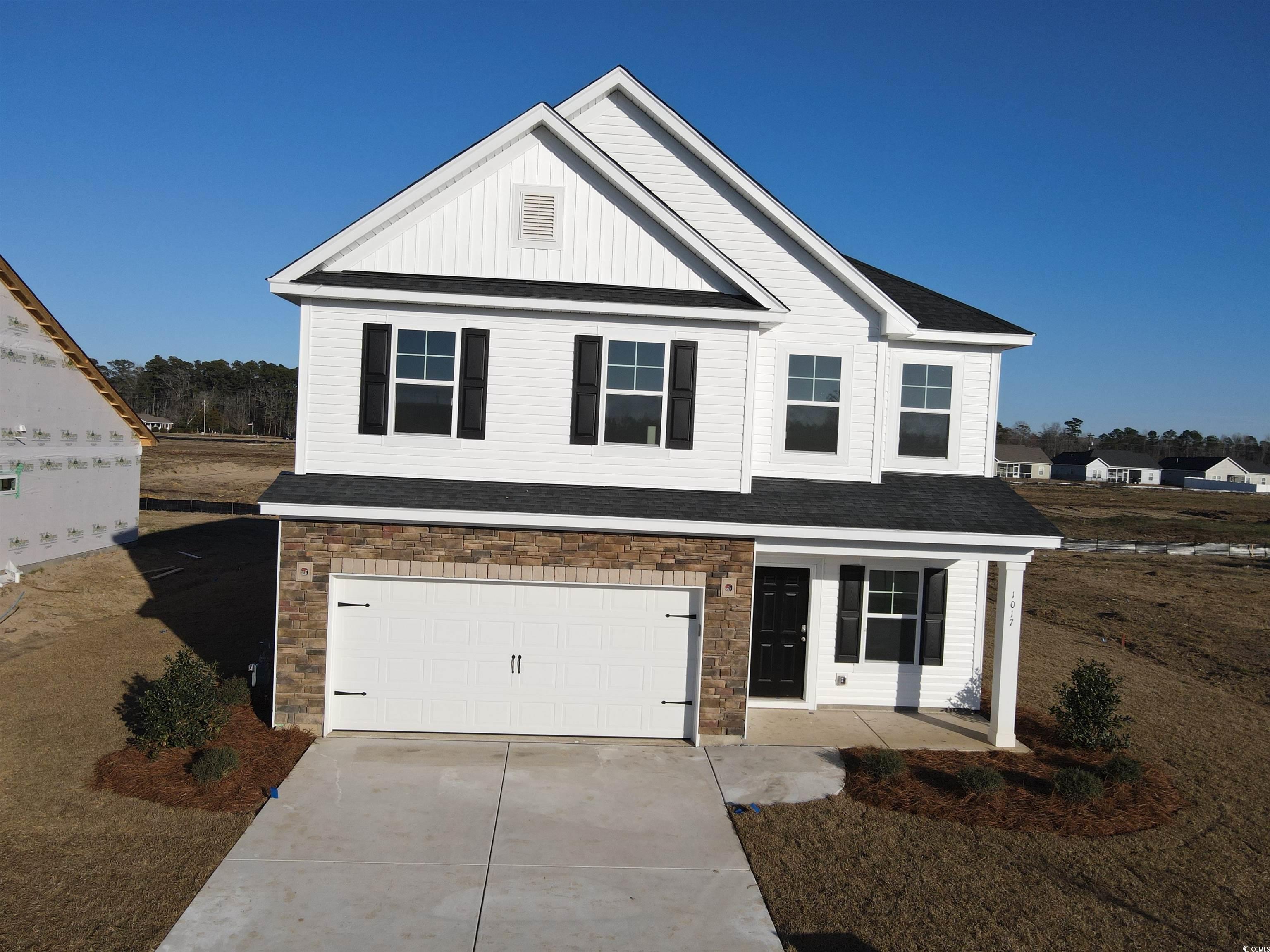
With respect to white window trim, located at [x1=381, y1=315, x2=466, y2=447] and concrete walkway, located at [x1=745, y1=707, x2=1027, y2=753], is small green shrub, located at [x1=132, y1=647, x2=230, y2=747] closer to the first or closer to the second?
white window trim, located at [x1=381, y1=315, x2=466, y2=447]

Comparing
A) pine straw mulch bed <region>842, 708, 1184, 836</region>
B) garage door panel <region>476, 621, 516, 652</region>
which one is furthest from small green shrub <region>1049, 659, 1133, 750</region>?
garage door panel <region>476, 621, 516, 652</region>

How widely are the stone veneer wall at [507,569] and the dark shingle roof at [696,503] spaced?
1.22 feet

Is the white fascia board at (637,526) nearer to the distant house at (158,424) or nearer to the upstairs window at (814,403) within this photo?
the upstairs window at (814,403)

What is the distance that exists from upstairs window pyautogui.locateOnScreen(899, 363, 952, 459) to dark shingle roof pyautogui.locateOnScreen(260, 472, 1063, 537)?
3.77 ft

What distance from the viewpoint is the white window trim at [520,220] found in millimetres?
11383

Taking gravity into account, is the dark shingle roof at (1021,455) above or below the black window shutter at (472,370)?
above

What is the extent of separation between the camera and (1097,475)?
120062 mm

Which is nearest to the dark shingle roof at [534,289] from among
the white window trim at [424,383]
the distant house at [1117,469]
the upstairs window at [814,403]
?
the white window trim at [424,383]

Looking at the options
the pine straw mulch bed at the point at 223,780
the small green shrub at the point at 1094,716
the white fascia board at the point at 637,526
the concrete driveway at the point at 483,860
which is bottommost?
the concrete driveway at the point at 483,860

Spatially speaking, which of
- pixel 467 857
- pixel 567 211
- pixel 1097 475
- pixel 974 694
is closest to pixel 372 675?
pixel 467 857

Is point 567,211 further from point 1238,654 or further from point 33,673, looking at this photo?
point 1238,654

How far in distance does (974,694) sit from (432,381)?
9483mm

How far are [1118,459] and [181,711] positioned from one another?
13319cm

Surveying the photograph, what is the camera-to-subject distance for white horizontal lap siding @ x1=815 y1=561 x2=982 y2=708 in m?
12.8
